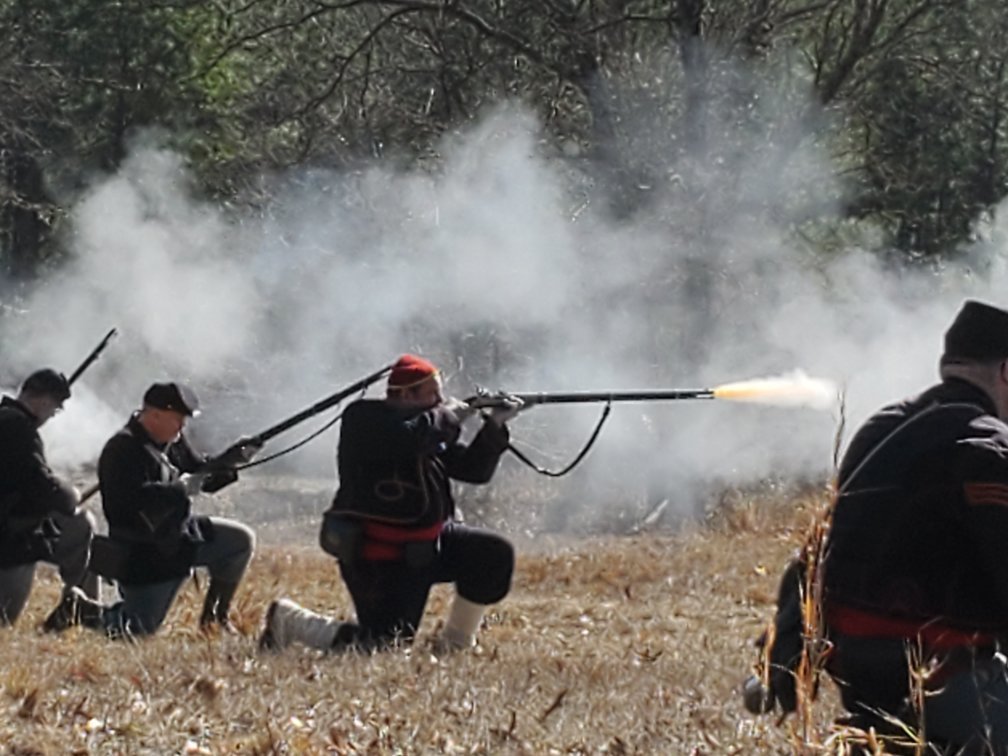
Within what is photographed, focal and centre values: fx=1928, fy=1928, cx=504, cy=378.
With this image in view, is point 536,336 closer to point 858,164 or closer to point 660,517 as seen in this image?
point 660,517

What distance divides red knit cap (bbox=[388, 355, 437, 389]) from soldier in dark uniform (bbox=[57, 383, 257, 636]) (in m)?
1.16

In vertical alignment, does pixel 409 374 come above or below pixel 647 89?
below

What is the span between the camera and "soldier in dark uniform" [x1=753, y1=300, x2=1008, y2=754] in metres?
4.68

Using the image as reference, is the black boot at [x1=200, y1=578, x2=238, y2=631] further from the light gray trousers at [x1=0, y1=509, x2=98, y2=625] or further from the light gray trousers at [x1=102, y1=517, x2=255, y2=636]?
the light gray trousers at [x1=0, y1=509, x2=98, y2=625]

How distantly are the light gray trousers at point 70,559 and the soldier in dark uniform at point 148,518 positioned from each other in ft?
1.57

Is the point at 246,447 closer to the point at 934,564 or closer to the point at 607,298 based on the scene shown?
the point at 934,564

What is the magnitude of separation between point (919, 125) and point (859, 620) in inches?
641

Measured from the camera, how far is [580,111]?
739 inches

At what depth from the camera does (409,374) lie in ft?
28.5

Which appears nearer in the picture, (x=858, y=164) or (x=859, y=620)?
(x=859, y=620)

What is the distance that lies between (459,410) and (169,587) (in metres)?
1.77

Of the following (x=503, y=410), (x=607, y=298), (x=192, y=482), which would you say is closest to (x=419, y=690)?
(x=503, y=410)

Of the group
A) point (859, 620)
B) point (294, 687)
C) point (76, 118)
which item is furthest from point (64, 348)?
point (859, 620)

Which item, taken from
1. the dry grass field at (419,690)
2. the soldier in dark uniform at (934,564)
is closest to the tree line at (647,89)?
the dry grass field at (419,690)
